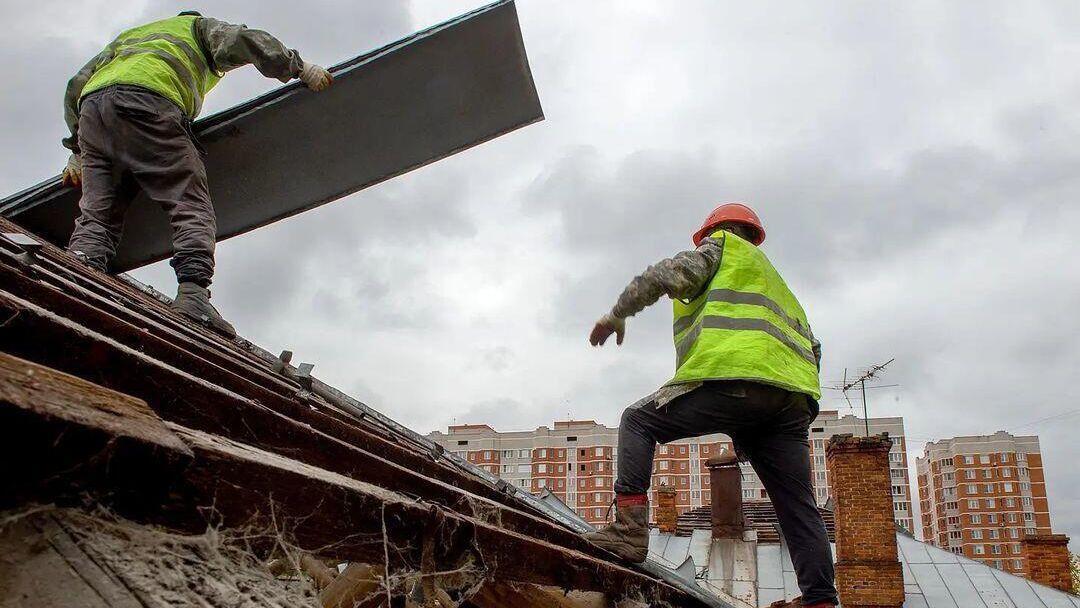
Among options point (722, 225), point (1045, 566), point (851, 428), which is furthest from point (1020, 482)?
point (722, 225)

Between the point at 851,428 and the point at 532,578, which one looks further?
the point at 851,428

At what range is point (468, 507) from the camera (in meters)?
1.83

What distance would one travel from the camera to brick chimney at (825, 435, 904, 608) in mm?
12391

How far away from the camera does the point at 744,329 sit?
3082 millimetres

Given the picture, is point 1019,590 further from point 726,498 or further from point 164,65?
point 164,65

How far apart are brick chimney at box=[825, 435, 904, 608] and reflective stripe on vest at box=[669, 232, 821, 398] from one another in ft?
35.1

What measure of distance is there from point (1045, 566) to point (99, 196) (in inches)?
779

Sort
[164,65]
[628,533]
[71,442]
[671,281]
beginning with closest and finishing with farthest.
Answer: [71,442] < [628,533] < [671,281] < [164,65]

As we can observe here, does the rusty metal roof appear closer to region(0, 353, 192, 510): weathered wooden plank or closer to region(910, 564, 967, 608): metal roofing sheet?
region(0, 353, 192, 510): weathered wooden plank

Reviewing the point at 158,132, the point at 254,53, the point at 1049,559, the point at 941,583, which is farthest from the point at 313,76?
the point at 1049,559

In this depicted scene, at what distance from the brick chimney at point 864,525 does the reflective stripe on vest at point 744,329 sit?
10687mm

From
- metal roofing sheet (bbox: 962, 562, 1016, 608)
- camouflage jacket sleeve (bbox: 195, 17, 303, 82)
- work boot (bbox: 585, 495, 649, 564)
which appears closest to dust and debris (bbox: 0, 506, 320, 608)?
work boot (bbox: 585, 495, 649, 564)

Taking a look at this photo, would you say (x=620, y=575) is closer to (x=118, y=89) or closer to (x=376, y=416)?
(x=376, y=416)

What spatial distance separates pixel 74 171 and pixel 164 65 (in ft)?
2.48
